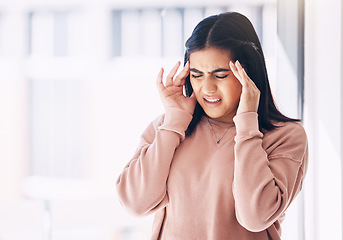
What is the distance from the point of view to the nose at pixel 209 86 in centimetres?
95

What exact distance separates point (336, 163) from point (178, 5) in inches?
41.0

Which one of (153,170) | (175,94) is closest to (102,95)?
(175,94)

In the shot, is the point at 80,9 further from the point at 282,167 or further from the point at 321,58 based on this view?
the point at 282,167

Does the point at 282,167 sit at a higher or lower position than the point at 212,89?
lower

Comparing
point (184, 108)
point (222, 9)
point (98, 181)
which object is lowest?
point (98, 181)

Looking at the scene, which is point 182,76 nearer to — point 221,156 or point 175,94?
point 175,94

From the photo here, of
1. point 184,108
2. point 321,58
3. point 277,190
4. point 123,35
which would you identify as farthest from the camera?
point 123,35

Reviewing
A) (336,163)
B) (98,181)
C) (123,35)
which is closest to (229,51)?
(336,163)

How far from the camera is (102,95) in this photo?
2320 mm

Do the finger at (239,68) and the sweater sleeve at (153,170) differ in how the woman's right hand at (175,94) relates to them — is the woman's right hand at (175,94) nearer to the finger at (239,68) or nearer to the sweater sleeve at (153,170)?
the sweater sleeve at (153,170)

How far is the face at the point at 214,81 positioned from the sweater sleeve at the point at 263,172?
63mm

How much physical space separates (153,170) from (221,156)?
17cm

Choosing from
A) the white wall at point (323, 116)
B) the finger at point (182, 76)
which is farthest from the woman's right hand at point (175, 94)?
the white wall at point (323, 116)

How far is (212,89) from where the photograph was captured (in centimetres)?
95
